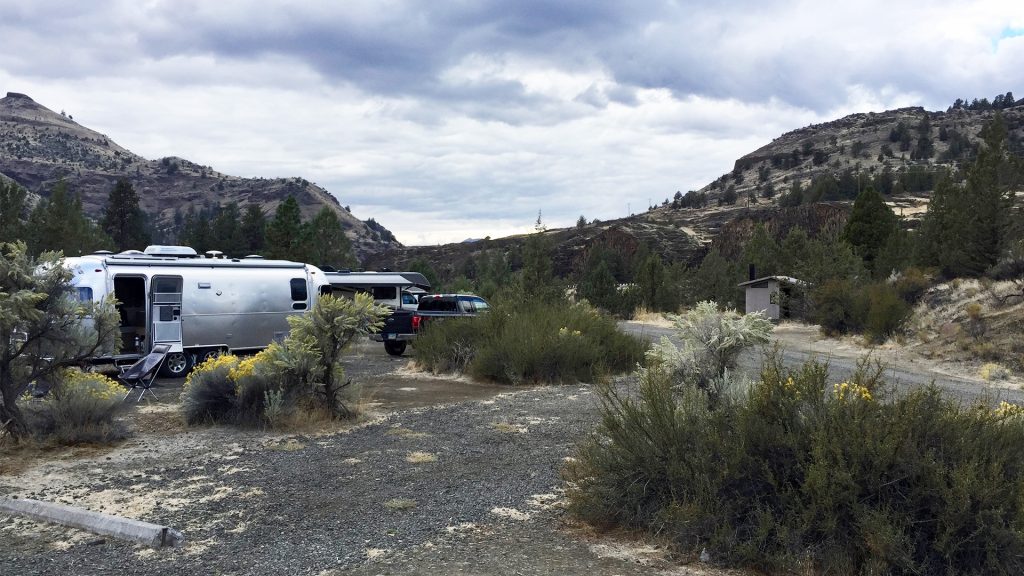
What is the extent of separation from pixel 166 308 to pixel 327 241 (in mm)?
35782

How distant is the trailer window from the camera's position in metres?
18.2

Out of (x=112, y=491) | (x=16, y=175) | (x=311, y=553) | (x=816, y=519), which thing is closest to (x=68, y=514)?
(x=112, y=491)

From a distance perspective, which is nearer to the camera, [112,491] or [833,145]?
[112,491]

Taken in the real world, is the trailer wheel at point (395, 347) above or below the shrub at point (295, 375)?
below

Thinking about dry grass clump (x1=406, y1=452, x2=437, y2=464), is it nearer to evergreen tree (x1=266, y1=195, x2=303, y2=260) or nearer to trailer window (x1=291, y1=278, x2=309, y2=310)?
trailer window (x1=291, y1=278, x2=309, y2=310)

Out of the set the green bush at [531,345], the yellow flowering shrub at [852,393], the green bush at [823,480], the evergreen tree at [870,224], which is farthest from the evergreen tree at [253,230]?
the yellow flowering shrub at [852,393]

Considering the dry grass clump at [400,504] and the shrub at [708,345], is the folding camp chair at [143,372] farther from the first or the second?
the shrub at [708,345]

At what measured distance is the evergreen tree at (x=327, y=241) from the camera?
164 ft

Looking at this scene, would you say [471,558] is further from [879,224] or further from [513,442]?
[879,224]

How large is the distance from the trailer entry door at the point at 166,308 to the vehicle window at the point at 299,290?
2.85 m

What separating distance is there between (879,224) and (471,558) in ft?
154

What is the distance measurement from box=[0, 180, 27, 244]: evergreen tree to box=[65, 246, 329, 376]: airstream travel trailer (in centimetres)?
2207

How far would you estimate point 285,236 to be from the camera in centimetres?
4909

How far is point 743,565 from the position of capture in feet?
16.0
